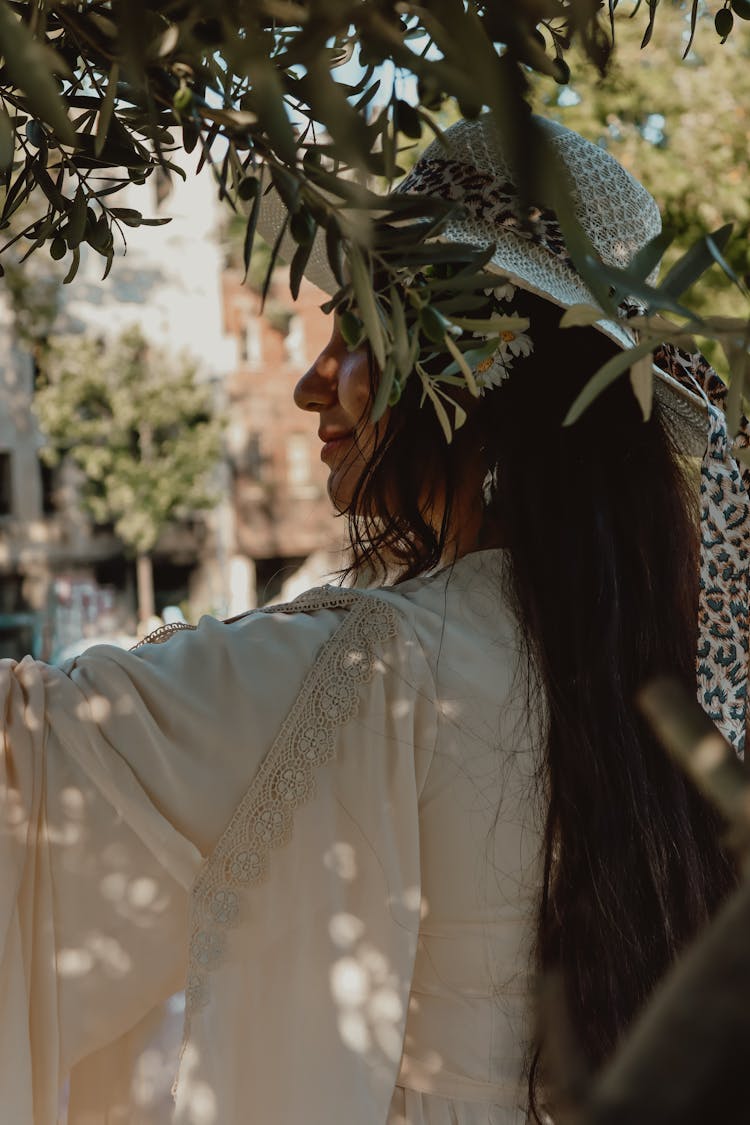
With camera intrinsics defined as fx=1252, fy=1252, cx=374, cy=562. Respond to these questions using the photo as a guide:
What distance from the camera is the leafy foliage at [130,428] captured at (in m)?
17.6

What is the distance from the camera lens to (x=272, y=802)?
1188 millimetres

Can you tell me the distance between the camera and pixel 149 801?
1156mm

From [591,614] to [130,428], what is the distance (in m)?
17.2

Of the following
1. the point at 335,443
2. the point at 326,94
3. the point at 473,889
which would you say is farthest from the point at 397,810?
the point at 326,94

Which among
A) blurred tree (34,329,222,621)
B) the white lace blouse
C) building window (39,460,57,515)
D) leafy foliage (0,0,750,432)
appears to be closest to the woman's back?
the white lace blouse

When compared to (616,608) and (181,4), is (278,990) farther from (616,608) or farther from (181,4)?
(181,4)

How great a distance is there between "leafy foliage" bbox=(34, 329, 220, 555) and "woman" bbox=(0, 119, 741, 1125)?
55.0 feet

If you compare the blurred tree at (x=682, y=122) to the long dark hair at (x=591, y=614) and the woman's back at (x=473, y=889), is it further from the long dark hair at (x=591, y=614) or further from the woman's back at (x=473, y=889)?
the woman's back at (x=473, y=889)

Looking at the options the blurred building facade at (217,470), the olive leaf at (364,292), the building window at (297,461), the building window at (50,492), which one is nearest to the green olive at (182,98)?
the olive leaf at (364,292)

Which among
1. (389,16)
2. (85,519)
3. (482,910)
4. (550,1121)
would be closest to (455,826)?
(482,910)

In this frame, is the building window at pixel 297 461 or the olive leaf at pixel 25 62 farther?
the building window at pixel 297 461

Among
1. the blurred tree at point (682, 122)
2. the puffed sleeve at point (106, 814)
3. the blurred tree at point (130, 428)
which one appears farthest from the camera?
the blurred tree at point (130, 428)

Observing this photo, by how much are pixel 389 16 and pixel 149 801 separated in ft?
2.44

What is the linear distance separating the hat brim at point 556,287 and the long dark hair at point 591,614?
4 centimetres
